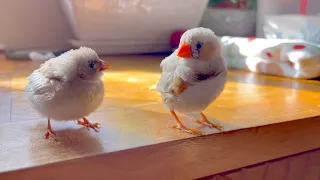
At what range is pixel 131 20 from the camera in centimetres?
112

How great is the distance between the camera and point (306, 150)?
0.58 meters

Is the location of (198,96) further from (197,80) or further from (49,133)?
(49,133)

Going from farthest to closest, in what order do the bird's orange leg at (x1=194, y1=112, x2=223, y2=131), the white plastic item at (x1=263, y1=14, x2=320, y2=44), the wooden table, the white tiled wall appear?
1. the white tiled wall
2. the white plastic item at (x1=263, y1=14, x2=320, y2=44)
3. the bird's orange leg at (x1=194, y1=112, x2=223, y2=131)
4. the wooden table

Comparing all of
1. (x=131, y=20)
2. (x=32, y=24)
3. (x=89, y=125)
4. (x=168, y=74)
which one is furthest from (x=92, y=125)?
(x=32, y=24)

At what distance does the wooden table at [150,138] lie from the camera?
412mm

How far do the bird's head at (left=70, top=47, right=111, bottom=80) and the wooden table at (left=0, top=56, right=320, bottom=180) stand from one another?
0.24 feet

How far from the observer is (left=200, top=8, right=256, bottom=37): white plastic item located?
1.24 m

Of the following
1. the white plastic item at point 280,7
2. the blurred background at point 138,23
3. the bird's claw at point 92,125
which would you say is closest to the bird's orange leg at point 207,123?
the bird's claw at point 92,125

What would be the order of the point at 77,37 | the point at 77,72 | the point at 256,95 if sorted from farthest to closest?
the point at 77,37 < the point at 256,95 < the point at 77,72

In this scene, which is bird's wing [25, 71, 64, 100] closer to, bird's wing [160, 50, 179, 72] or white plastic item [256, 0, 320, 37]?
bird's wing [160, 50, 179, 72]

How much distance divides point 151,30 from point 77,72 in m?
0.73

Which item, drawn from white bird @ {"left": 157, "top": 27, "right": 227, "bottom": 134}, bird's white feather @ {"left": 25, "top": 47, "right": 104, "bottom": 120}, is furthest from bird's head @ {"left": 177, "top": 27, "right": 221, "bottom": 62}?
bird's white feather @ {"left": 25, "top": 47, "right": 104, "bottom": 120}

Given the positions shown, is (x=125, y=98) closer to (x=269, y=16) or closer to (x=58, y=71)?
(x=58, y=71)

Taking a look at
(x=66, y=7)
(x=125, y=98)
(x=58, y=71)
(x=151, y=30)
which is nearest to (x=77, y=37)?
(x=66, y=7)
